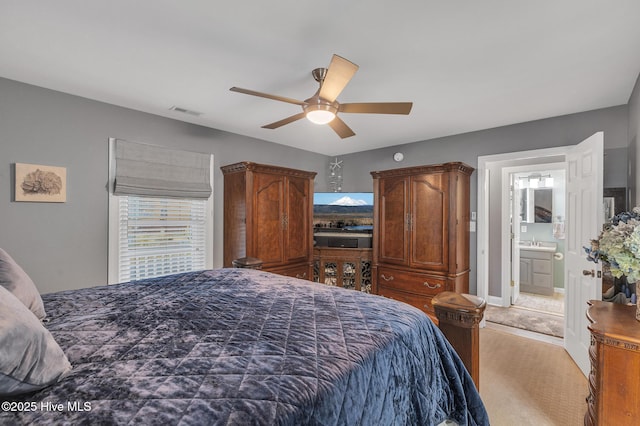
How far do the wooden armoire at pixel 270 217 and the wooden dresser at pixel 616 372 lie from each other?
303 centimetres

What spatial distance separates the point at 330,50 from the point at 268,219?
7.41ft

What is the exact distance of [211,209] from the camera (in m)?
3.81

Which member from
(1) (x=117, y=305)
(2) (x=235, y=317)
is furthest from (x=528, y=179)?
(1) (x=117, y=305)

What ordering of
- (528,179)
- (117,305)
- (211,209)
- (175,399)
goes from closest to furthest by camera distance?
(175,399), (117,305), (211,209), (528,179)

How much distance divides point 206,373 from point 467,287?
373 cm

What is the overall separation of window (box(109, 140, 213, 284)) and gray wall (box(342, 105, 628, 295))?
8.23 ft

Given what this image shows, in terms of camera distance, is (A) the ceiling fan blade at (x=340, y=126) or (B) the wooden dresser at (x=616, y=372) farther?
(A) the ceiling fan blade at (x=340, y=126)

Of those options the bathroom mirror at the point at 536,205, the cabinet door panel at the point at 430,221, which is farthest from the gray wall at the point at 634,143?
the bathroom mirror at the point at 536,205

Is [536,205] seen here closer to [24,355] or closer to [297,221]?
[297,221]

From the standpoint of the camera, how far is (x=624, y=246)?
61.5 inches

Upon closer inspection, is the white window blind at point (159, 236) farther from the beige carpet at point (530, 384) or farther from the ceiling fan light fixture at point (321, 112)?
the beige carpet at point (530, 384)

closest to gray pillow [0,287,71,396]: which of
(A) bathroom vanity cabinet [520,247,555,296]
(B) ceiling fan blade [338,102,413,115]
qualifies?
(B) ceiling fan blade [338,102,413,115]

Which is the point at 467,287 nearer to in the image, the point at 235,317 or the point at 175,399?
the point at 235,317

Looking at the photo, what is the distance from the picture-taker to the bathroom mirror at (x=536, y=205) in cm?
531
